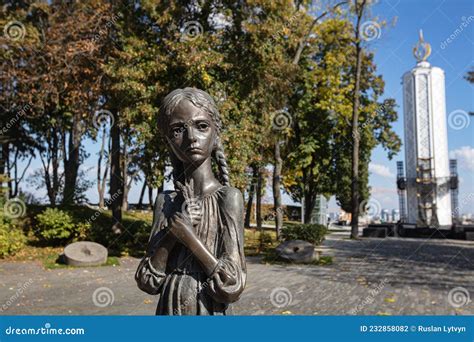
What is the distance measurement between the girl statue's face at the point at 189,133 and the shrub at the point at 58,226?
1489 cm

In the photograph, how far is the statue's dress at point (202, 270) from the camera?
2.52 m

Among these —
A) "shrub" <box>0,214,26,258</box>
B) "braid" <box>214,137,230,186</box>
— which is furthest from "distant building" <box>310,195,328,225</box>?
"braid" <box>214,137,230,186</box>

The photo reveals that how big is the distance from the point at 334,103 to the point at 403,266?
12.3 meters

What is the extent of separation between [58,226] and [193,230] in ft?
50.9

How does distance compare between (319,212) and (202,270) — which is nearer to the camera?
(202,270)

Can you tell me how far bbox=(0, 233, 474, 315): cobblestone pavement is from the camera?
23.7 feet

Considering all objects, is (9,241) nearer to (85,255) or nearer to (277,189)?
(85,255)

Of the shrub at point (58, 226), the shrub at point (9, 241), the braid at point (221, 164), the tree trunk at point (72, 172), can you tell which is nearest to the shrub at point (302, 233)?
the shrub at point (58, 226)

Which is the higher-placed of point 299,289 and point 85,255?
point 85,255

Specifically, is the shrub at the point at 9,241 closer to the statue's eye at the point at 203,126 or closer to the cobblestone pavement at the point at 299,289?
the cobblestone pavement at the point at 299,289

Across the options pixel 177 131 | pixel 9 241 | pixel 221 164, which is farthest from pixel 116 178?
pixel 177 131

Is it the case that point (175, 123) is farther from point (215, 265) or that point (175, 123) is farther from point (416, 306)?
point (416, 306)

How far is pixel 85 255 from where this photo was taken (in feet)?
43.7

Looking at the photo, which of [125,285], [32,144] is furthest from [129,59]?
[32,144]
